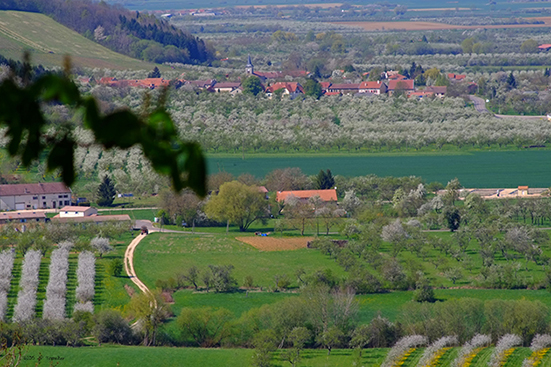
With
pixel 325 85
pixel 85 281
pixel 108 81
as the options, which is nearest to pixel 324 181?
pixel 85 281

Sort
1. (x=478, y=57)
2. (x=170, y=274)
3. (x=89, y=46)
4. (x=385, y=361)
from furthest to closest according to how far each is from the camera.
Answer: (x=478, y=57)
(x=89, y=46)
(x=170, y=274)
(x=385, y=361)

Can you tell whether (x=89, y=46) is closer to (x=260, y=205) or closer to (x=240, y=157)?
(x=240, y=157)

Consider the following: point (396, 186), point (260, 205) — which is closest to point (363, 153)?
point (396, 186)

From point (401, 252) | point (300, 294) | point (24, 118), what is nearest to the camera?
point (24, 118)

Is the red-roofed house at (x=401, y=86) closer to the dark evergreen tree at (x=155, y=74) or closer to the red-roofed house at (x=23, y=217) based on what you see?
the dark evergreen tree at (x=155, y=74)

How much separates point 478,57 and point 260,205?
96.0 meters

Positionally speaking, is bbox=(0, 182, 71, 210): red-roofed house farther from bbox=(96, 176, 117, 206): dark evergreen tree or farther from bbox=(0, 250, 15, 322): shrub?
bbox=(0, 250, 15, 322): shrub

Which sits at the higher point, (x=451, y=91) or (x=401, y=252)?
(x=451, y=91)

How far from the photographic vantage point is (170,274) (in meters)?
35.6

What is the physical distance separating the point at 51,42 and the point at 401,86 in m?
48.8

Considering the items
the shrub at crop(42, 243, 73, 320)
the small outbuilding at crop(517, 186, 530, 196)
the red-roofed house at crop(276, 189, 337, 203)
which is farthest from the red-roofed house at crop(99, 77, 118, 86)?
the shrub at crop(42, 243, 73, 320)

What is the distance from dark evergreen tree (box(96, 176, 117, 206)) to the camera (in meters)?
50.3

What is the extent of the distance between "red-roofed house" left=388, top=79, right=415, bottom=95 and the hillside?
34.9 meters

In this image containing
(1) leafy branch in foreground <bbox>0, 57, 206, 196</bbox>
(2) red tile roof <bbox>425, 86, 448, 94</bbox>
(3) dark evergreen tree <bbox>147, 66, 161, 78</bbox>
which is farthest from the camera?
(3) dark evergreen tree <bbox>147, 66, 161, 78</bbox>
